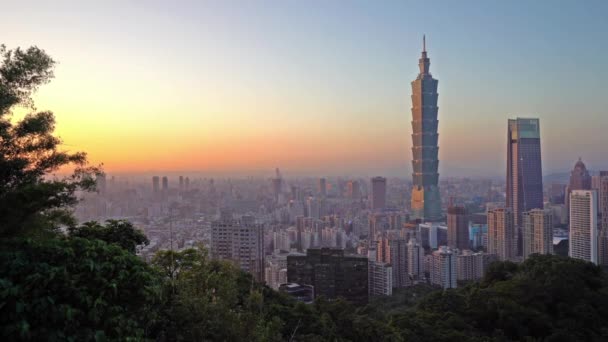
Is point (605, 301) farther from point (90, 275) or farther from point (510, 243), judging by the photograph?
point (510, 243)

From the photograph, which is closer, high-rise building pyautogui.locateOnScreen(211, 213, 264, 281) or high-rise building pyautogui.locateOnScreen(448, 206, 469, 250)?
high-rise building pyautogui.locateOnScreen(211, 213, 264, 281)

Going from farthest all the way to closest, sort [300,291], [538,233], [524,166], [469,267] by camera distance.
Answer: [524,166]
[538,233]
[469,267]
[300,291]

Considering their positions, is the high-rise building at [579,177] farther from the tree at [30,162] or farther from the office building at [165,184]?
the tree at [30,162]

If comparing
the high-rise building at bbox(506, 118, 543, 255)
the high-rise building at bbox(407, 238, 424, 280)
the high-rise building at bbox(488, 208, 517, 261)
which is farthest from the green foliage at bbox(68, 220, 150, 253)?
the high-rise building at bbox(506, 118, 543, 255)

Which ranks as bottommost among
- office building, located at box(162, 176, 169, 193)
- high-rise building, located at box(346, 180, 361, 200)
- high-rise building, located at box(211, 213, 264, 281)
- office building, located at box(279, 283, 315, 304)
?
office building, located at box(279, 283, 315, 304)

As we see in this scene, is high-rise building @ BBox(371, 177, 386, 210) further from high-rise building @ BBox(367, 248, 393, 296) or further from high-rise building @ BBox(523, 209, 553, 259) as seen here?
high-rise building @ BBox(367, 248, 393, 296)

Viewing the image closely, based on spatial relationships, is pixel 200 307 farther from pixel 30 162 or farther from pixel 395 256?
pixel 395 256

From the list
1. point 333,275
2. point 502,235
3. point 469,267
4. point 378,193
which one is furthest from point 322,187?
point 333,275
